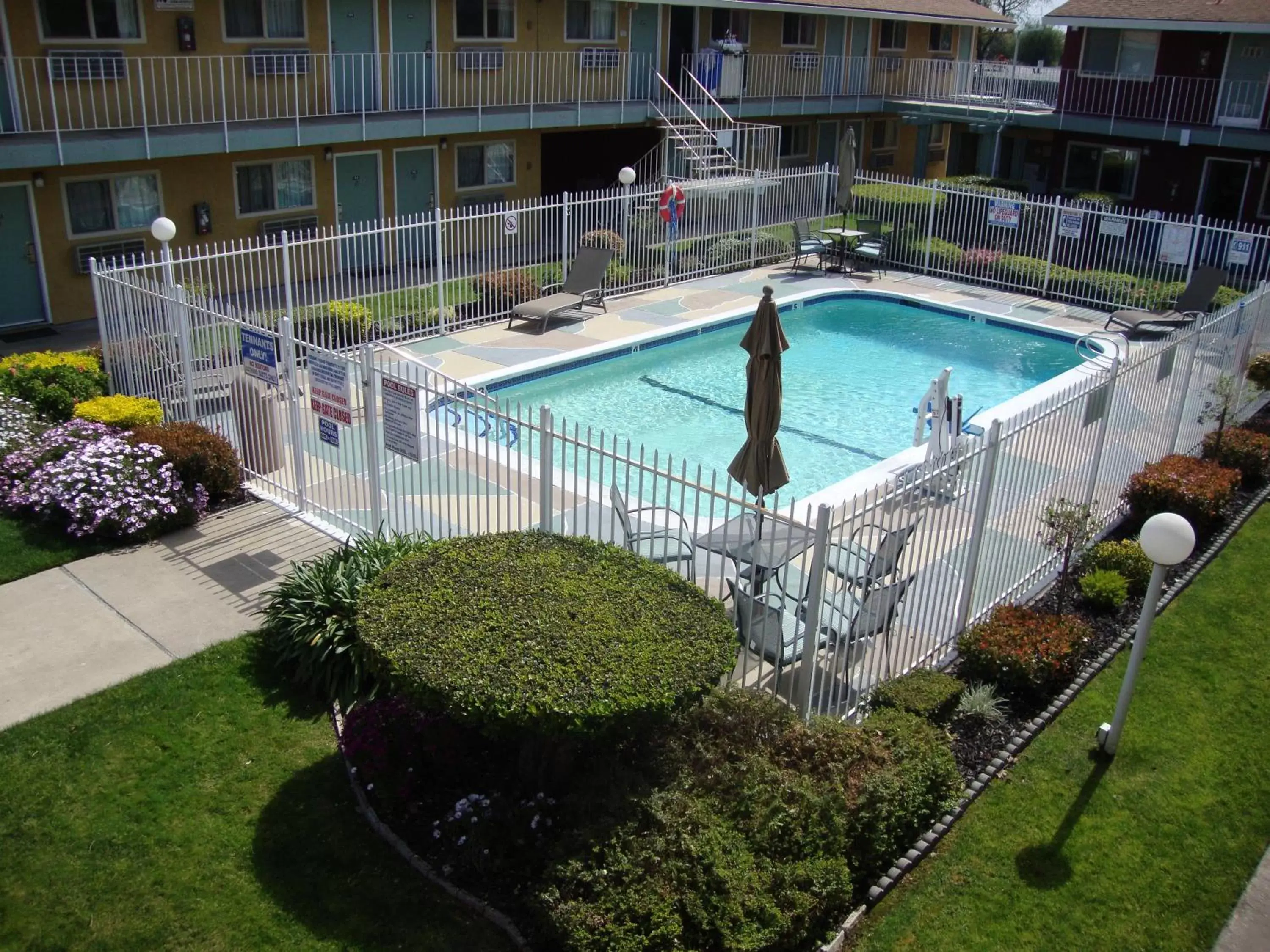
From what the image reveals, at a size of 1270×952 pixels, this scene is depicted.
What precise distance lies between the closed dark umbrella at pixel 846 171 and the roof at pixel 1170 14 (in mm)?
9897

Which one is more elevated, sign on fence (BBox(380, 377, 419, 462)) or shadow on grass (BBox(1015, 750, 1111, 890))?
sign on fence (BBox(380, 377, 419, 462))

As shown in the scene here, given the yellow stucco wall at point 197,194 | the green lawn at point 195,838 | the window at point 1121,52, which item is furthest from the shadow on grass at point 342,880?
the window at point 1121,52

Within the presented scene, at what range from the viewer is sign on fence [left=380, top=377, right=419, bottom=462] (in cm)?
912

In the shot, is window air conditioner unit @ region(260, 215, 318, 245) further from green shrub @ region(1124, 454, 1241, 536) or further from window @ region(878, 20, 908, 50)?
window @ region(878, 20, 908, 50)

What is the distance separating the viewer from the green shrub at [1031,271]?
69.3 ft

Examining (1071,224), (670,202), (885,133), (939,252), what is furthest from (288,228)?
(885,133)

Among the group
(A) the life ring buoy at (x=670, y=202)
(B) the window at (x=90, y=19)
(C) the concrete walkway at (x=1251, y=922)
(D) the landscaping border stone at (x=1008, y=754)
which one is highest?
(B) the window at (x=90, y=19)

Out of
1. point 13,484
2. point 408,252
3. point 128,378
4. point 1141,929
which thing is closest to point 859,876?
point 1141,929

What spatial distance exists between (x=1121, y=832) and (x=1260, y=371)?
9.01 metres

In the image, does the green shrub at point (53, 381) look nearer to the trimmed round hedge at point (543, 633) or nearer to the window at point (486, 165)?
the trimmed round hedge at point (543, 633)

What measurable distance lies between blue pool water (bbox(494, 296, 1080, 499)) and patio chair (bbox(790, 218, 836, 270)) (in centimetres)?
171

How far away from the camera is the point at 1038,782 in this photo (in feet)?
24.5

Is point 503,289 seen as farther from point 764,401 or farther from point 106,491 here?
point 764,401

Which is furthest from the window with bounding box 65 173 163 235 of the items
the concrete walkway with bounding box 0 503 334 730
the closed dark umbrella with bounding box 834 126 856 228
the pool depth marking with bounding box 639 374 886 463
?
the closed dark umbrella with bounding box 834 126 856 228
